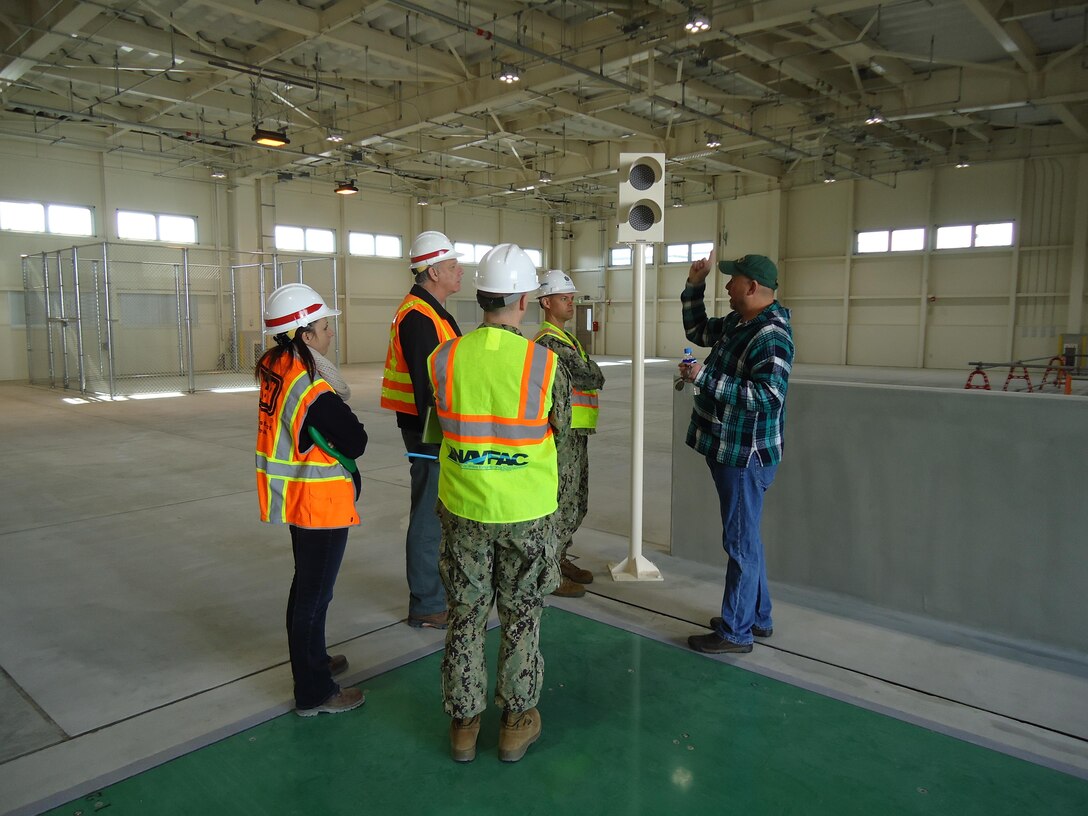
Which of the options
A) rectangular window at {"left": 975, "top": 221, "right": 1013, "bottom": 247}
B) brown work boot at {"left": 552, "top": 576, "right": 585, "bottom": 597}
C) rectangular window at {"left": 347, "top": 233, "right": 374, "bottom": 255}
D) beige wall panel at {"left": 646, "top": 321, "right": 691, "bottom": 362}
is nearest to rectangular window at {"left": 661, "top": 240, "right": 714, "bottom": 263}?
beige wall panel at {"left": 646, "top": 321, "right": 691, "bottom": 362}

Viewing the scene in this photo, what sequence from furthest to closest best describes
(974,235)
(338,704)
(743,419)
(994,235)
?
(974,235)
(994,235)
(743,419)
(338,704)

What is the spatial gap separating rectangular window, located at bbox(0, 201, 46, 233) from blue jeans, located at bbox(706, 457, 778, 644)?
20.6 m

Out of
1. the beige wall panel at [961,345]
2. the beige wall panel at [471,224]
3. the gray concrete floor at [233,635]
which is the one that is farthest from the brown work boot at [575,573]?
the beige wall panel at [471,224]

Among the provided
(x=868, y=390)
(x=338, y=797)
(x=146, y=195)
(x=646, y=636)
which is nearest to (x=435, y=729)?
(x=338, y=797)

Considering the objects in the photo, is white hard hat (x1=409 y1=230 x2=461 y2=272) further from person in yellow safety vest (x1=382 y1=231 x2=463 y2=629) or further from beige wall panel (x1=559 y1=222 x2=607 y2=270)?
beige wall panel (x1=559 y1=222 x2=607 y2=270)

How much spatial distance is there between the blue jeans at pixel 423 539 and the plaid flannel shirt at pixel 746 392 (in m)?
1.38

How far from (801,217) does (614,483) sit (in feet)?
66.9

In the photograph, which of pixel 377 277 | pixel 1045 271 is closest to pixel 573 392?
pixel 1045 271

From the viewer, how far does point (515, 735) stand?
8.70ft

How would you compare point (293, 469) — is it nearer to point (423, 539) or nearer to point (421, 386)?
point (421, 386)

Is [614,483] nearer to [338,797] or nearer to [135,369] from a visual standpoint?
[338,797]

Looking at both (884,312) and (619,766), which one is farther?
(884,312)

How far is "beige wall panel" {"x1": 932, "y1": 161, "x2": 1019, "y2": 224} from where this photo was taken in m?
20.5

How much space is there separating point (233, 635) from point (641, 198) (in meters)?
3.38
